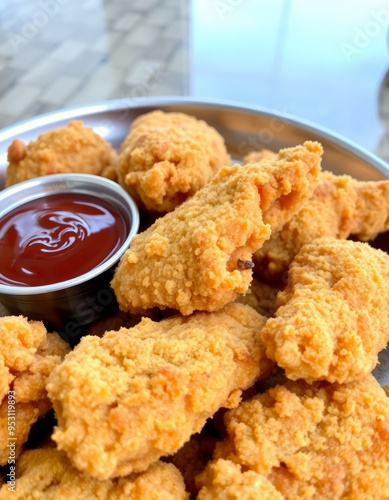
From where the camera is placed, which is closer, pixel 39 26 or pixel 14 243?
pixel 14 243

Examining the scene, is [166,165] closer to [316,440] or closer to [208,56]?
[316,440]

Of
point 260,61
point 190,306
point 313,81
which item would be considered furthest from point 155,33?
point 190,306

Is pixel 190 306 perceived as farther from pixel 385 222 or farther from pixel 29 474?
pixel 385 222

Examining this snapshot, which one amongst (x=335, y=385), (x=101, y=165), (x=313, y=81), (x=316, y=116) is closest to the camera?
(x=335, y=385)
